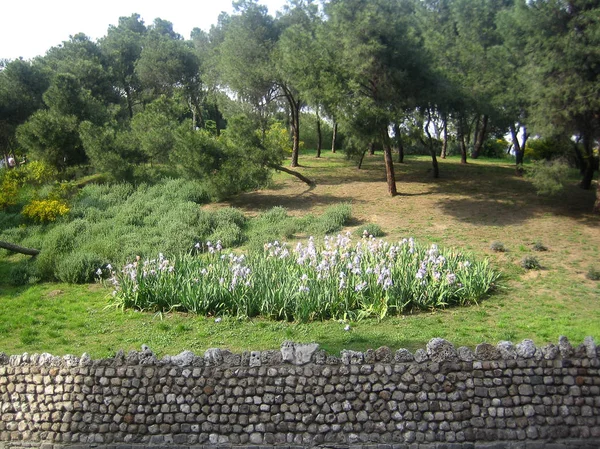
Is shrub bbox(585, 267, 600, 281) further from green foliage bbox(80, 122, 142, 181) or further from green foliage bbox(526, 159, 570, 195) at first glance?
green foliage bbox(80, 122, 142, 181)

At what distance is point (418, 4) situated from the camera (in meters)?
31.8

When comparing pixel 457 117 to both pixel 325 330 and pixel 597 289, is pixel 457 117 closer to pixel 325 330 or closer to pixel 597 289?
pixel 597 289

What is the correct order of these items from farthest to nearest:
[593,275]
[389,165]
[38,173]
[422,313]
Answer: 1. [38,173]
2. [389,165]
3. [593,275]
4. [422,313]

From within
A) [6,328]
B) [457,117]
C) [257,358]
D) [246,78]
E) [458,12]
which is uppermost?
[458,12]

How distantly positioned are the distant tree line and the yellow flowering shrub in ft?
11.0

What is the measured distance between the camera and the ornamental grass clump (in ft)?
32.6

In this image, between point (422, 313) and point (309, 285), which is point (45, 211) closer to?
point (309, 285)

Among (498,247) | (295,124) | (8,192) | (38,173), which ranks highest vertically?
(295,124)

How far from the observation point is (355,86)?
17.2m

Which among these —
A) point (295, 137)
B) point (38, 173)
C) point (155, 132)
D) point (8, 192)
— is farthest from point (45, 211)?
point (295, 137)

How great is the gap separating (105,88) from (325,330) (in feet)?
90.3

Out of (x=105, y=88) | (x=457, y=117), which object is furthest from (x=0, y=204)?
(x=457, y=117)

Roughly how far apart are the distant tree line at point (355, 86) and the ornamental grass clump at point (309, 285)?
7399mm

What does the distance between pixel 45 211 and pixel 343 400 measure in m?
14.6
